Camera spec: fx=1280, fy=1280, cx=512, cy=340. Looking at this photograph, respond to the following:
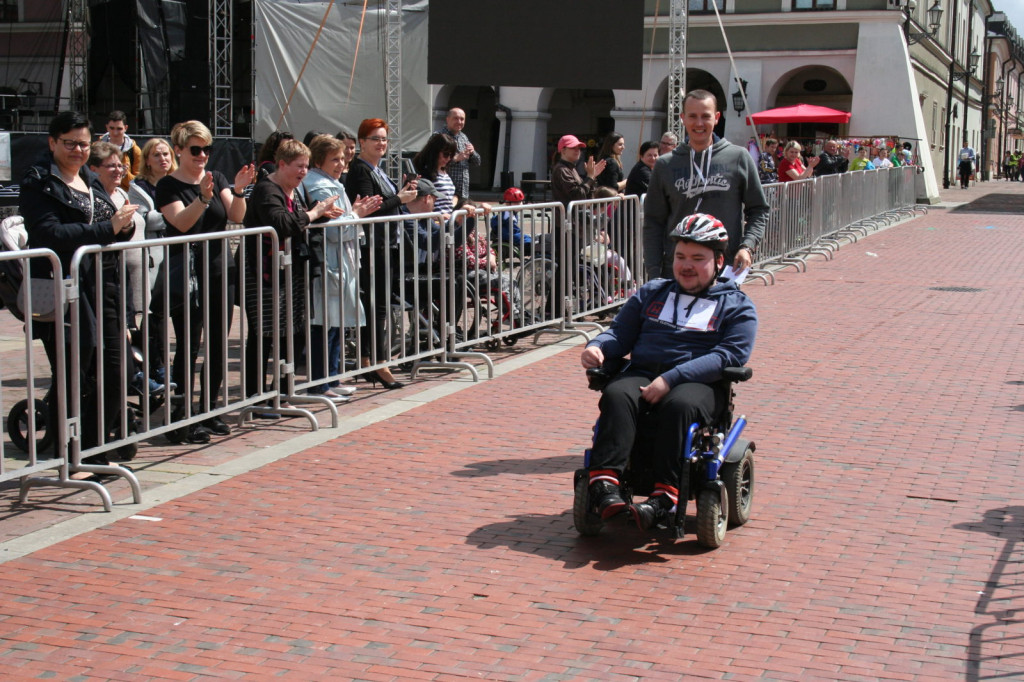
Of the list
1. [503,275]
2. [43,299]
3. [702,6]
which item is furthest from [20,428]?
[702,6]

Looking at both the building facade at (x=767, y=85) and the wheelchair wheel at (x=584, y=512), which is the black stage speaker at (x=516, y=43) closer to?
the building facade at (x=767, y=85)

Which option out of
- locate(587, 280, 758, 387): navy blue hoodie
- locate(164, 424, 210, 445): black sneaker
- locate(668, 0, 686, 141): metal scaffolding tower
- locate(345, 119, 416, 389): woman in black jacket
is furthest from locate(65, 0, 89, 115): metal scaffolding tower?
locate(587, 280, 758, 387): navy blue hoodie

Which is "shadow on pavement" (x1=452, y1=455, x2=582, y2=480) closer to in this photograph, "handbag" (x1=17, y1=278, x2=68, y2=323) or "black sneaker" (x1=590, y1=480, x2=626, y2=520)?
"black sneaker" (x1=590, y1=480, x2=626, y2=520)

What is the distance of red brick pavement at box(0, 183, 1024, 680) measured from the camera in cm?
431

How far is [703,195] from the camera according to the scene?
23.5ft

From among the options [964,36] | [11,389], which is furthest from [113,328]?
[964,36]

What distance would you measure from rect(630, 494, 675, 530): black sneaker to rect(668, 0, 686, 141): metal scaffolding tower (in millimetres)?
22090

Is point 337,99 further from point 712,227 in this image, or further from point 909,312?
point 712,227

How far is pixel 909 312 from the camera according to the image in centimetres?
1338

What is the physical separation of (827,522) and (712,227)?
1460 millimetres

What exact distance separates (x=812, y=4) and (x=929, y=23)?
8.43m

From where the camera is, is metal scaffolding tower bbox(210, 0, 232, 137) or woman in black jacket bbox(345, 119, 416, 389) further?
metal scaffolding tower bbox(210, 0, 232, 137)

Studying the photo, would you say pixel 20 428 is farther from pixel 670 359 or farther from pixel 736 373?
pixel 736 373

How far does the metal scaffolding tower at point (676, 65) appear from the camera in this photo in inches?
1072
